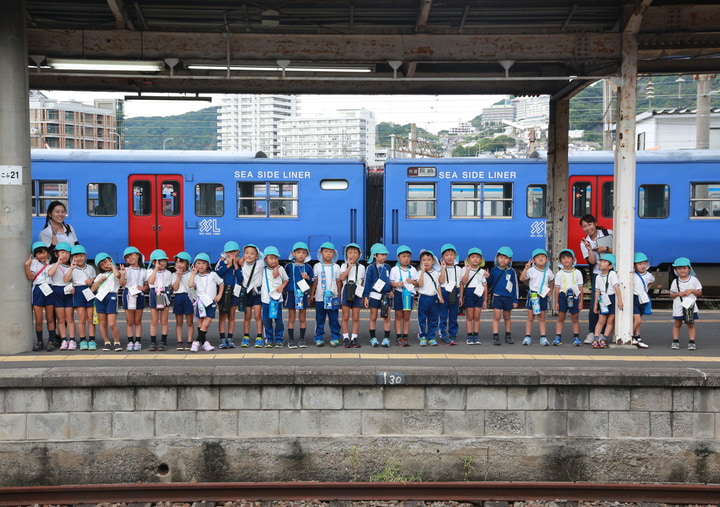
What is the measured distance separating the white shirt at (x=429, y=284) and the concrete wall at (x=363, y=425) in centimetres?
211

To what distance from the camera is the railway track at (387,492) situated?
722 cm

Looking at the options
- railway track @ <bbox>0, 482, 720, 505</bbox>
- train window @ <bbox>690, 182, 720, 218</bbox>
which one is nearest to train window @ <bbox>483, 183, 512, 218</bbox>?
train window @ <bbox>690, 182, 720, 218</bbox>

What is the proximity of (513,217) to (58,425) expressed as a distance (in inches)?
438

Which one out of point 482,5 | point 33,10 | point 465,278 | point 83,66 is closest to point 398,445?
point 465,278

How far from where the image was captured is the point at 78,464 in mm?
7656

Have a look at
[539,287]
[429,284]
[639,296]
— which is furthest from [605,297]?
[429,284]

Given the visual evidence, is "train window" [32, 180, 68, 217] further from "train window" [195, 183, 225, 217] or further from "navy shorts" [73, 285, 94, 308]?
"navy shorts" [73, 285, 94, 308]

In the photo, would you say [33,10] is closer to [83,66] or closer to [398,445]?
[83,66]

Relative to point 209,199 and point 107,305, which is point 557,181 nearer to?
point 107,305

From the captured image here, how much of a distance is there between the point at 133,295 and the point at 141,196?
7.39 metres

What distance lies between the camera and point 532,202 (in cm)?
1645

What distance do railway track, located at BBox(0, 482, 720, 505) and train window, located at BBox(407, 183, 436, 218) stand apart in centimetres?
971

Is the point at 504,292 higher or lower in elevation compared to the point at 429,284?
lower

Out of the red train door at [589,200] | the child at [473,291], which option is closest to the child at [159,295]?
the child at [473,291]
